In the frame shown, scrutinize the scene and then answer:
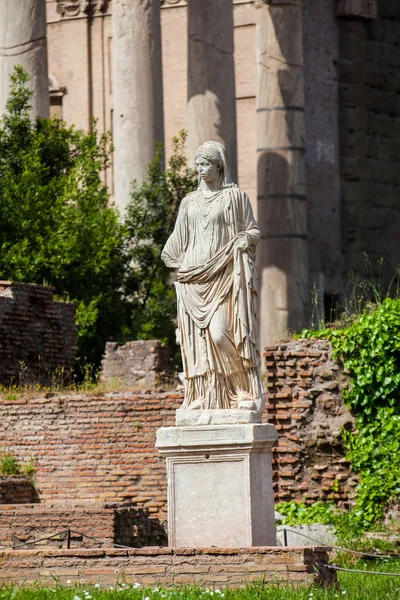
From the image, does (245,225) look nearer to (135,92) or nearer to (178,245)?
(178,245)

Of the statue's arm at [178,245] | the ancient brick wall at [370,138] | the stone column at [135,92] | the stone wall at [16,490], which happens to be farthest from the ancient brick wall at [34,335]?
the ancient brick wall at [370,138]

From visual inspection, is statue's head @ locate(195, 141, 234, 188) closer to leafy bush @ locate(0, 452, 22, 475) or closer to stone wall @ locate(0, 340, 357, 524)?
stone wall @ locate(0, 340, 357, 524)

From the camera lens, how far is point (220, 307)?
13008mm

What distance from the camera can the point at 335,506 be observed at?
1836cm

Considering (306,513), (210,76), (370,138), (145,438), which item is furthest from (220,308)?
(370,138)

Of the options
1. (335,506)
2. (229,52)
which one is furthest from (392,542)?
(229,52)

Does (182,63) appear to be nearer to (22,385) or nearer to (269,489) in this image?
(22,385)

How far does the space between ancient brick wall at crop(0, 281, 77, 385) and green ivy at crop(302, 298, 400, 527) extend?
5088 millimetres

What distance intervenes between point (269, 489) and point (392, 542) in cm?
429

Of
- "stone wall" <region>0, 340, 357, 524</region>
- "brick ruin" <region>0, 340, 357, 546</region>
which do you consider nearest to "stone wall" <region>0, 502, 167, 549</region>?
"brick ruin" <region>0, 340, 357, 546</region>

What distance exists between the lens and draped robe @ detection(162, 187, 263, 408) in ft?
42.5

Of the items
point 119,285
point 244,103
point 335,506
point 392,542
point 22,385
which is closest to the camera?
point 392,542

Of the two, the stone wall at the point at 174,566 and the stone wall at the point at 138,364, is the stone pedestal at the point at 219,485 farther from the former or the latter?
the stone wall at the point at 138,364

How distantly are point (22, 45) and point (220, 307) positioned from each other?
13791mm
